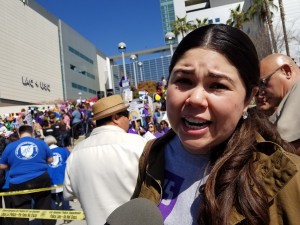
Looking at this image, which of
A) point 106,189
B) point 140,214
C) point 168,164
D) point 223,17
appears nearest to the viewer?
point 140,214

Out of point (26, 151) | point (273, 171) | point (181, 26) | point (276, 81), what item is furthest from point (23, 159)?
point (181, 26)

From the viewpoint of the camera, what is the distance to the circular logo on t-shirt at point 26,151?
5.63 m

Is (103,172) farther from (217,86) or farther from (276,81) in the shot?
(217,86)

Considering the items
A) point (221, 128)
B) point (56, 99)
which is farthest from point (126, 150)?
point (56, 99)

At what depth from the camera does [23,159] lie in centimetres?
562

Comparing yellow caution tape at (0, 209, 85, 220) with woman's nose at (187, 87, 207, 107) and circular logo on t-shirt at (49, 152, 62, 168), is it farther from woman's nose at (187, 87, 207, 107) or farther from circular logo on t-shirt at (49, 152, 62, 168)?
woman's nose at (187, 87, 207, 107)

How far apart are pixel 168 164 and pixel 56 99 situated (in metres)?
54.2

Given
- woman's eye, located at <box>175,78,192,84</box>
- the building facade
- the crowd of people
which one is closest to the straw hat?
the crowd of people

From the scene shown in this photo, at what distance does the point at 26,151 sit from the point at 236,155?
4935mm

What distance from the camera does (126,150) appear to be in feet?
10.3

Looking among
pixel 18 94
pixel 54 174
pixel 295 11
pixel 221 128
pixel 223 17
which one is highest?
pixel 223 17

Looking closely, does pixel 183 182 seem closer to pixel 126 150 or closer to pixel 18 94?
pixel 126 150

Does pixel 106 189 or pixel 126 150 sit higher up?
pixel 126 150

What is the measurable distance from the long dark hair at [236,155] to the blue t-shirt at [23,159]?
184 inches
